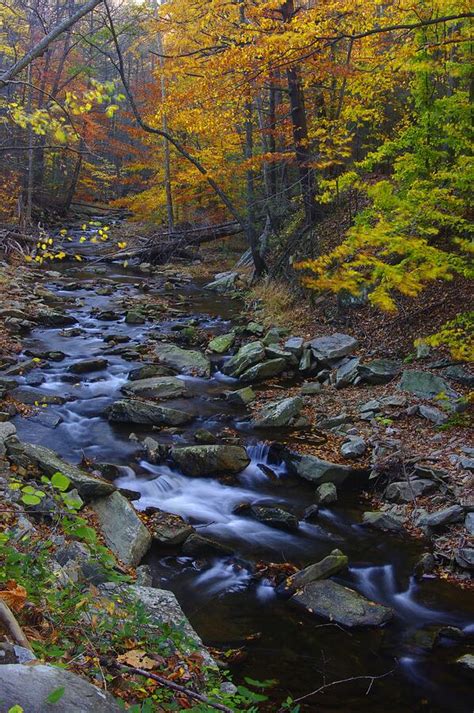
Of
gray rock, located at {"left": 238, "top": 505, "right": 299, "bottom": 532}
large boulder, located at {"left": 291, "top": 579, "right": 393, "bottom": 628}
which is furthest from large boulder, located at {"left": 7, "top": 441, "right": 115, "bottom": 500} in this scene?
large boulder, located at {"left": 291, "top": 579, "right": 393, "bottom": 628}

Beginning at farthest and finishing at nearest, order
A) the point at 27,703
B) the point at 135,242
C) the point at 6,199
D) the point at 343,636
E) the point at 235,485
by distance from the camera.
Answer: the point at 135,242, the point at 6,199, the point at 235,485, the point at 343,636, the point at 27,703

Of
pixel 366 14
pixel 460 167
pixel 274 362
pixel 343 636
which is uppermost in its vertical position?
pixel 366 14

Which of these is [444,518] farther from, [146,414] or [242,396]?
[146,414]

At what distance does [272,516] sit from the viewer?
253 inches

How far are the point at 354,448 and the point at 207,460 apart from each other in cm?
205

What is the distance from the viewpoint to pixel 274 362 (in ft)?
35.3

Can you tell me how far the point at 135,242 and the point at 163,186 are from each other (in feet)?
10.9

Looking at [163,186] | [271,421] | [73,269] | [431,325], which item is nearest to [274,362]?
[271,421]

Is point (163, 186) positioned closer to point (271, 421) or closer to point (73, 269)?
point (73, 269)

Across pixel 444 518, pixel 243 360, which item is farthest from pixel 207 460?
pixel 243 360

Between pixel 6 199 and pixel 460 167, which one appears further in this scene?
pixel 6 199

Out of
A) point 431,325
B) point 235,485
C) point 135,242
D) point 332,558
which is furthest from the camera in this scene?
point 135,242

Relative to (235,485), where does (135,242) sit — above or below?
above

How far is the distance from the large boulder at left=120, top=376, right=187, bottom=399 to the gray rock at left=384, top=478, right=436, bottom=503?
14.7ft
